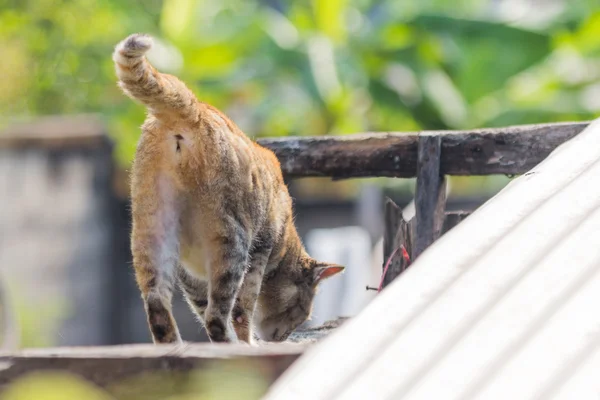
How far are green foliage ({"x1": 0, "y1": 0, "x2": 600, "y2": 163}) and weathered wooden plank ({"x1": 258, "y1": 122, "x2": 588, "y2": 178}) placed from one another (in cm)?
570

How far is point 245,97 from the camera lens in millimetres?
11750

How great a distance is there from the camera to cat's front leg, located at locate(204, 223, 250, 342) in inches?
138

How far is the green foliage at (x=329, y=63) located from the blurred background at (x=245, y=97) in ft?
0.06

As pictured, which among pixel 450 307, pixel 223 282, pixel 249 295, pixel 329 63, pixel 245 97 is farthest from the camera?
pixel 245 97

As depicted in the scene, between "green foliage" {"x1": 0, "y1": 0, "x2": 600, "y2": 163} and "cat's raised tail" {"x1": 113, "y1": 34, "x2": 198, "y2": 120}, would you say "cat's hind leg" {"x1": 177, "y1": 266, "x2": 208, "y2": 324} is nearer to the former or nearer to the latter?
"cat's raised tail" {"x1": 113, "y1": 34, "x2": 198, "y2": 120}

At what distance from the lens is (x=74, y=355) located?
1786 millimetres

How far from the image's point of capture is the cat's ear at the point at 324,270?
4.78 m

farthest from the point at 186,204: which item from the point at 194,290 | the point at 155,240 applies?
the point at 194,290

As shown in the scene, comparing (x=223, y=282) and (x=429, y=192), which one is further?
(x=429, y=192)

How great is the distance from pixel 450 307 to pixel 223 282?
1832 mm

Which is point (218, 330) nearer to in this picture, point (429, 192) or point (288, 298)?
point (429, 192)

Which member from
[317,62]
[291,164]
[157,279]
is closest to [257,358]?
[157,279]

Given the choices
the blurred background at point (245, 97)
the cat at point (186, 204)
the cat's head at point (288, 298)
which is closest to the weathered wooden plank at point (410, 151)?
the cat's head at point (288, 298)

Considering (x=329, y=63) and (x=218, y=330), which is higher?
(x=329, y=63)
